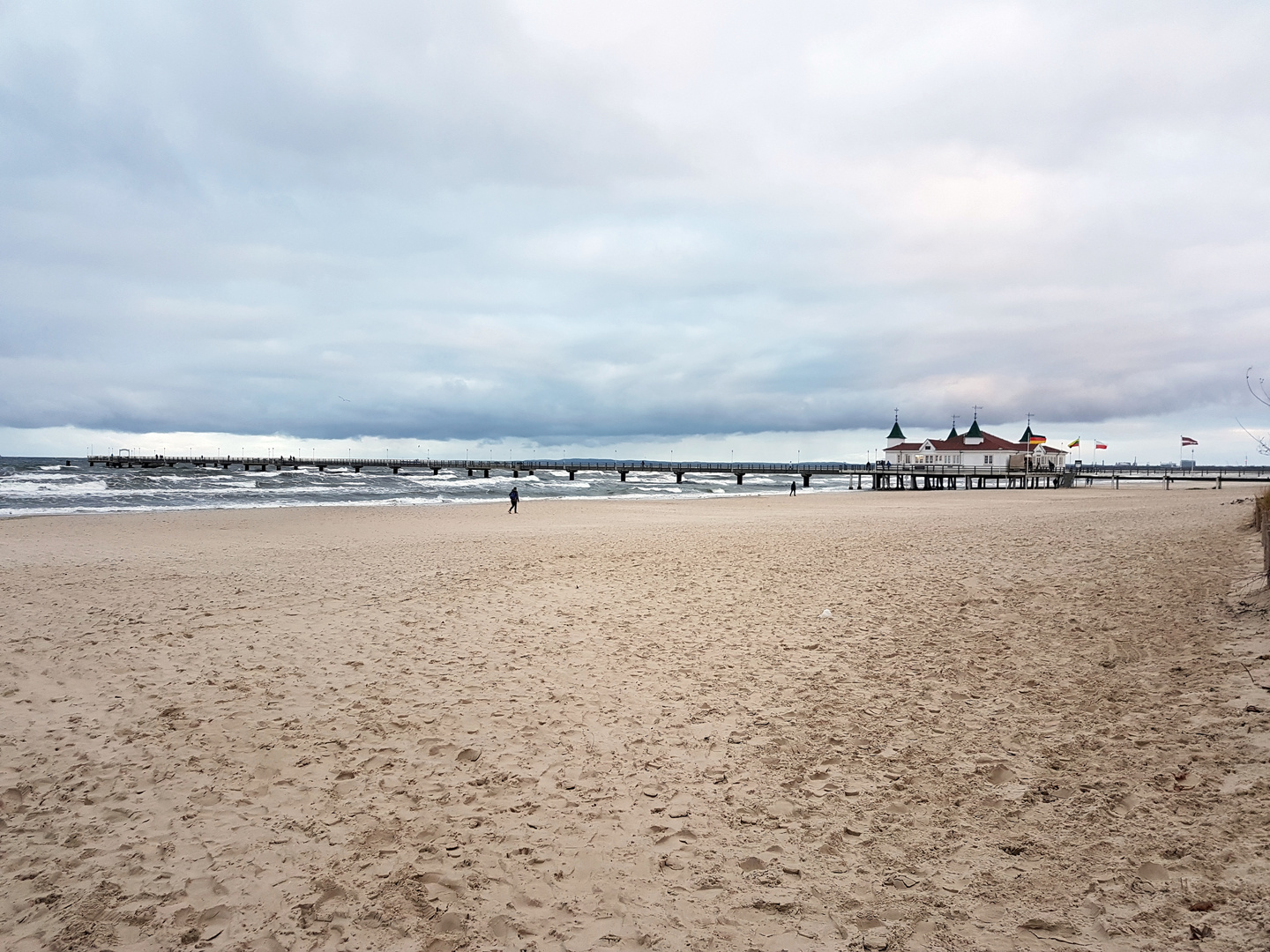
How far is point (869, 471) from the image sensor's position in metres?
84.1

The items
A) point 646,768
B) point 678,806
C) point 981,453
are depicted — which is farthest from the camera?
point 981,453

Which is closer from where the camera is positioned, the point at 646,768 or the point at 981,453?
the point at 646,768

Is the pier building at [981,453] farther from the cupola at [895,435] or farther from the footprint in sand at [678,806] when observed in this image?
the footprint in sand at [678,806]

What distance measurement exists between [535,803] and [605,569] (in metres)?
8.96

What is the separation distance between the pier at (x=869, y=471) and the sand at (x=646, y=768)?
6463 cm

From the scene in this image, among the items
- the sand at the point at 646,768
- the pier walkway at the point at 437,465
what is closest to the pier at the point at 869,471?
the pier walkway at the point at 437,465

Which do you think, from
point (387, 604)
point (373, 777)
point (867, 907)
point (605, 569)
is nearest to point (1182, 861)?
point (867, 907)

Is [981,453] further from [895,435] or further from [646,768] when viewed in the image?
[646,768]

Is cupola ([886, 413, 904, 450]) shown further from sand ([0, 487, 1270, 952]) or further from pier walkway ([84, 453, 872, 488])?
sand ([0, 487, 1270, 952])

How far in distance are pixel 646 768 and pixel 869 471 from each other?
84.1m

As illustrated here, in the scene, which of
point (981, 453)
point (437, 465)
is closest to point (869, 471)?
point (981, 453)

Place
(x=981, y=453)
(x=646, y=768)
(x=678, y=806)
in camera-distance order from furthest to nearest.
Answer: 1. (x=981, y=453)
2. (x=646, y=768)
3. (x=678, y=806)

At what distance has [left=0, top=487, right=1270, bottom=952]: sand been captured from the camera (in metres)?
3.55

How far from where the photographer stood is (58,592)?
1134 centimetres
